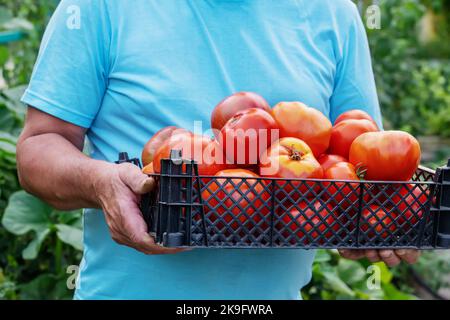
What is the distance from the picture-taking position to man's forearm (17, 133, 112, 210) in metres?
1.71

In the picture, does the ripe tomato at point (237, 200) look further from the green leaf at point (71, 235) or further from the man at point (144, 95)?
the green leaf at point (71, 235)

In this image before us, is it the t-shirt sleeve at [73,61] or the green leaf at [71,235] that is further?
the green leaf at [71,235]

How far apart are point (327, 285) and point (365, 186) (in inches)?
77.7

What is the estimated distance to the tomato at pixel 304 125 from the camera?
1.60 m

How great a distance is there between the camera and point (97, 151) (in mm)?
1906

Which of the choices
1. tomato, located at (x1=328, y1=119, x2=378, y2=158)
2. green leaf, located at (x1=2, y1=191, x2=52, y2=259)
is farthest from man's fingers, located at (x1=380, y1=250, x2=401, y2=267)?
green leaf, located at (x1=2, y1=191, x2=52, y2=259)

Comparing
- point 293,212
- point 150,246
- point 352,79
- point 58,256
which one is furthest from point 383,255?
point 58,256

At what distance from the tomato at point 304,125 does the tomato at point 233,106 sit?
0.05 metres

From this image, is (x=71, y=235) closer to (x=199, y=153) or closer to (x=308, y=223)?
(x=199, y=153)

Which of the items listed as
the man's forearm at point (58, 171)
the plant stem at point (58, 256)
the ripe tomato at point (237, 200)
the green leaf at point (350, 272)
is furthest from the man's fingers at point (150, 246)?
the green leaf at point (350, 272)

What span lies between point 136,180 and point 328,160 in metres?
0.40

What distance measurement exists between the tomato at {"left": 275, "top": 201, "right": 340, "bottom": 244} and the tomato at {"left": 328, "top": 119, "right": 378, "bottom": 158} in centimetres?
24

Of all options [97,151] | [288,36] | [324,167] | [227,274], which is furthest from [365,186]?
[97,151]
